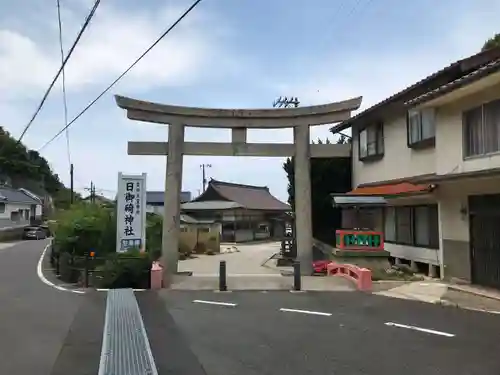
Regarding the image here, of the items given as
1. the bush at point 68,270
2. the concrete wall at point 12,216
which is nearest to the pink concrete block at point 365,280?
the bush at point 68,270

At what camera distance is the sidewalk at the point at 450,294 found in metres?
10.8

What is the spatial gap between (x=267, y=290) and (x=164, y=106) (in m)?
7.73

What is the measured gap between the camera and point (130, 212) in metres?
15.9

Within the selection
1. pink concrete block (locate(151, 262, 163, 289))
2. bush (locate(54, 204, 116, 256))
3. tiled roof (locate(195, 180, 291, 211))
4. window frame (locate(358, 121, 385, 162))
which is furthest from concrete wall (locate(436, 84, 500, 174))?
tiled roof (locate(195, 180, 291, 211))

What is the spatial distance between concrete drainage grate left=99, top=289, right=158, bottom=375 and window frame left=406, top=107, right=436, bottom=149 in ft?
33.8

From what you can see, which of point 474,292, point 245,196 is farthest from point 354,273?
point 245,196

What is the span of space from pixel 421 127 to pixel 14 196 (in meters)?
52.4

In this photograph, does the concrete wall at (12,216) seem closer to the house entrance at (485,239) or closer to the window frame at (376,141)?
the window frame at (376,141)

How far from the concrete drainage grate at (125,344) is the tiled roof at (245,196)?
113 ft

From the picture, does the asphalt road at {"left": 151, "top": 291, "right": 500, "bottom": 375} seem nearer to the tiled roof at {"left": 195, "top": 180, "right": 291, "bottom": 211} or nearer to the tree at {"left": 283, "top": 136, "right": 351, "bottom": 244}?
the tree at {"left": 283, "top": 136, "right": 351, "bottom": 244}

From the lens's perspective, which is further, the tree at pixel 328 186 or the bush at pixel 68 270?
the tree at pixel 328 186

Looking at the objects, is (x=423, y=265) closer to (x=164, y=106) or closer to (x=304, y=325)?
(x=304, y=325)

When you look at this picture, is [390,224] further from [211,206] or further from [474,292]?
[211,206]

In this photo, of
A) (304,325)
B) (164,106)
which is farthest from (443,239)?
(164,106)
